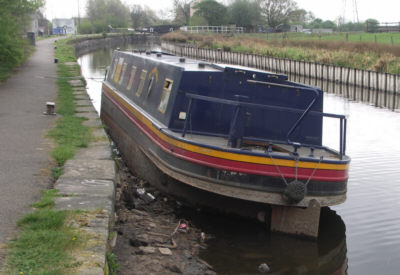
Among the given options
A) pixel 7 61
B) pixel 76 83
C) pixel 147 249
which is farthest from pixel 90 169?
pixel 7 61

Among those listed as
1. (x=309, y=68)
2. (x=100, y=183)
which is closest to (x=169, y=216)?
(x=100, y=183)

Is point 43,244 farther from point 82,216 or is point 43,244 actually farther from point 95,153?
point 95,153

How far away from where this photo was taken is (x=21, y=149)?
938 centimetres

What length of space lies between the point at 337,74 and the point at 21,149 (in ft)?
77.7

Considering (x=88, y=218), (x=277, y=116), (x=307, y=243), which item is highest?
(x=277, y=116)

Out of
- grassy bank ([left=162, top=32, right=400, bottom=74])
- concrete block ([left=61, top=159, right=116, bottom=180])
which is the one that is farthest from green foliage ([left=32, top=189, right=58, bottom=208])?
grassy bank ([left=162, top=32, right=400, bottom=74])

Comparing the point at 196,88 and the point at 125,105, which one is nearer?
the point at 196,88

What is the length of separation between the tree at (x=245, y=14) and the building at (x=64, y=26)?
36491 millimetres

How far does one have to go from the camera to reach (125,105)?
13031 millimetres

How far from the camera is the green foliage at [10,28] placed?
65.1 ft

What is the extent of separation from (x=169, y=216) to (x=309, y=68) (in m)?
26.2

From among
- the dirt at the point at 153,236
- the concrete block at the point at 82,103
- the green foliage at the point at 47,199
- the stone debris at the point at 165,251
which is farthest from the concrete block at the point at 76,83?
the stone debris at the point at 165,251

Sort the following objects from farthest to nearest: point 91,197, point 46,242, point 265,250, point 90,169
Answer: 1. point 90,169
2. point 265,250
3. point 91,197
4. point 46,242

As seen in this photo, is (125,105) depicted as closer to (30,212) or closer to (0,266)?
(30,212)
